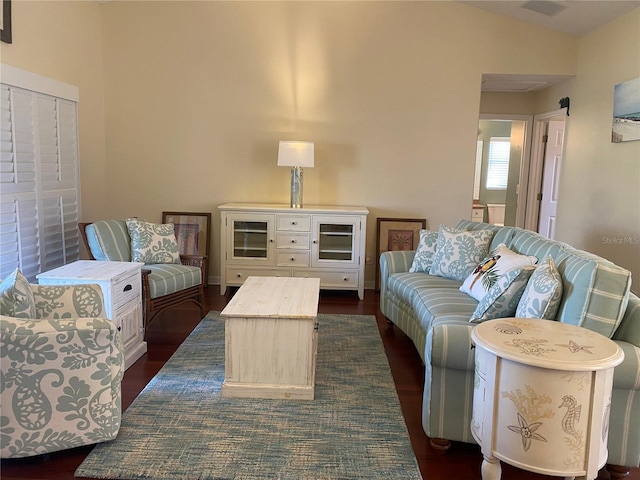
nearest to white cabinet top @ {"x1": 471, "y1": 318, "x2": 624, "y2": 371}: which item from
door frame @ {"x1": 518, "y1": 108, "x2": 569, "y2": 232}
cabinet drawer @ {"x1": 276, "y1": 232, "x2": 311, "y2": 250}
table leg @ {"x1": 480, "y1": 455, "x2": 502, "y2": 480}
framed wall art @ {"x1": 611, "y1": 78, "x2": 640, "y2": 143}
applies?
table leg @ {"x1": 480, "y1": 455, "x2": 502, "y2": 480}

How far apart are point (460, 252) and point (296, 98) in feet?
7.75

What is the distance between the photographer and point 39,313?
228cm

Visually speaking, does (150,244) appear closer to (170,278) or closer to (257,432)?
(170,278)

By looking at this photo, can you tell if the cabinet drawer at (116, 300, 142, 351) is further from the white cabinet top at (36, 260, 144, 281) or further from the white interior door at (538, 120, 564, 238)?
the white interior door at (538, 120, 564, 238)

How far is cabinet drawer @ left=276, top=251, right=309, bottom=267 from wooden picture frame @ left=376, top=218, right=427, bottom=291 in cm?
80

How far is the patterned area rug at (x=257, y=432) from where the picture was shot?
197 cm

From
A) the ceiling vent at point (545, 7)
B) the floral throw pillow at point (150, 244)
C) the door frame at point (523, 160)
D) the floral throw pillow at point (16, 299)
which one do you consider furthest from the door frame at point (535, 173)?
the floral throw pillow at point (16, 299)

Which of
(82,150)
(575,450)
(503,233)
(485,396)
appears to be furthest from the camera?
(82,150)

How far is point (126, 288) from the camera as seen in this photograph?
3051 mm

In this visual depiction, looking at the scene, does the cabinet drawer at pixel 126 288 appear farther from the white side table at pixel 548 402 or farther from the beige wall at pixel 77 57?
the white side table at pixel 548 402

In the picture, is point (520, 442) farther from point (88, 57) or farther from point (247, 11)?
point (88, 57)

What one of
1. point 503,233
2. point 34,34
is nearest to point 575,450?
point 503,233

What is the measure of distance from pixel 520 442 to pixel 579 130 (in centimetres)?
390

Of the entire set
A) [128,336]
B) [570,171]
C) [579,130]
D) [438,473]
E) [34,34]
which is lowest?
[438,473]
